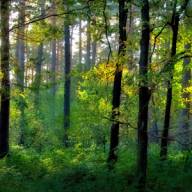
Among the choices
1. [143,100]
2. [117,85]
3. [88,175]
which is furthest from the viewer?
[117,85]

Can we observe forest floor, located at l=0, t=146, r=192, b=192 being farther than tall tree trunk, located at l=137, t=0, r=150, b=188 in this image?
Yes

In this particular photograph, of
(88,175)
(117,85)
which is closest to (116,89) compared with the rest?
(117,85)

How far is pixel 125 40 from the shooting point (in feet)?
44.2

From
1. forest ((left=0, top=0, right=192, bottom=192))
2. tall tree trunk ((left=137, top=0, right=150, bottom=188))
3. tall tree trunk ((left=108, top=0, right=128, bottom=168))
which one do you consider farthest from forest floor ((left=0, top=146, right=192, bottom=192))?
tall tree trunk ((left=137, top=0, right=150, bottom=188))

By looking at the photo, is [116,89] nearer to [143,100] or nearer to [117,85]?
[117,85]

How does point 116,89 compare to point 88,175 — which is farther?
point 116,89

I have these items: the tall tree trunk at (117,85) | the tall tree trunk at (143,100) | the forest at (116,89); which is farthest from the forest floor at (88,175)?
the tall tree trunk at (143,100)

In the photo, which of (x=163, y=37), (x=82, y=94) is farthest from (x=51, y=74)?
(x=82, y=94)

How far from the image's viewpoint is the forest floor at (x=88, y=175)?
37.7ft

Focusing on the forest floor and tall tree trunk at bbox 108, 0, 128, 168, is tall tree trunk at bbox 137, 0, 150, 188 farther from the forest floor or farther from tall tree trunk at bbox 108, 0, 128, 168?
tall tree trunk at bbox 108, 0, 128, 168

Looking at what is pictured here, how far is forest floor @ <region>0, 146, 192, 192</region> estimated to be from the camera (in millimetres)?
11492

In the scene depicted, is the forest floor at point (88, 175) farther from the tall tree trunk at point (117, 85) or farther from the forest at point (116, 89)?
the tall tree trunk at point (117, 85)

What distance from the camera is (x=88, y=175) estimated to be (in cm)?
1247

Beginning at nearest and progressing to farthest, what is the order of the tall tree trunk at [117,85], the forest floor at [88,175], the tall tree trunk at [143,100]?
the tall tree trunk at [143,100]
the forest floor at [88,175]
the tall tree trunk at [117,85]
